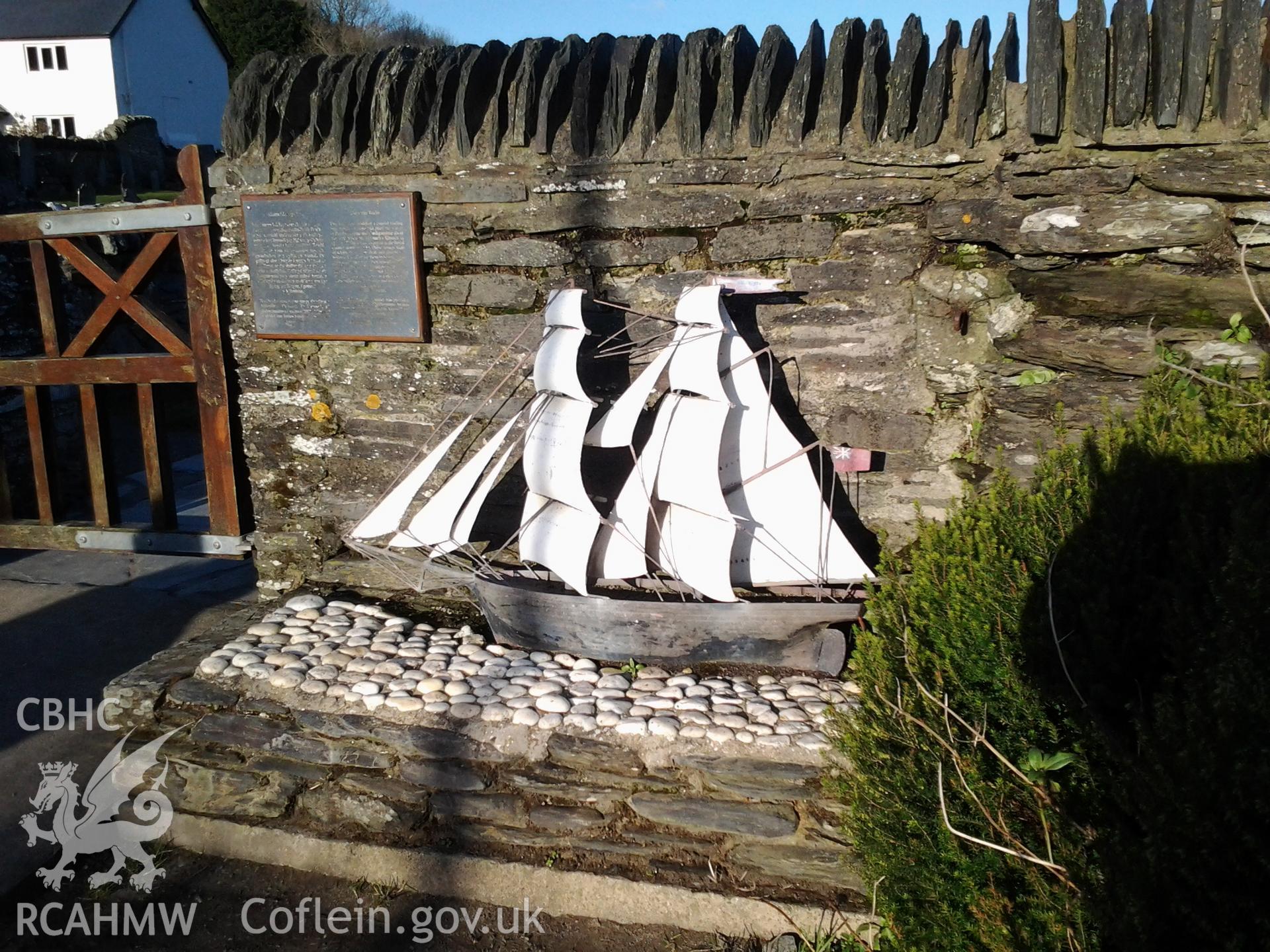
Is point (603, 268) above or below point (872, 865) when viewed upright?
above

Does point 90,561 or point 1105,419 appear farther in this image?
point 90,561

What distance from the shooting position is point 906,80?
3.91m

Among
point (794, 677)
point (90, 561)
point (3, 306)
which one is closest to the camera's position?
point (794, 677)

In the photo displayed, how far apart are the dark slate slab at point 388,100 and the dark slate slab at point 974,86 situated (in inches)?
99.0

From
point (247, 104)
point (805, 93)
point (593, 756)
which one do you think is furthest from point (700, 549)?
point (247, 104)

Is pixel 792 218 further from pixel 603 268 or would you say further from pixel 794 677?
pixel 794 677

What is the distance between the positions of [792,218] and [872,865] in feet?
8.86

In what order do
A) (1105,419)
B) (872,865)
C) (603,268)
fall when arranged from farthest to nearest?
(603,268)
(1105,419)
(872,865)

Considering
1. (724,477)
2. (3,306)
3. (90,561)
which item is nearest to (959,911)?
(724,477)

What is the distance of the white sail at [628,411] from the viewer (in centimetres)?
395

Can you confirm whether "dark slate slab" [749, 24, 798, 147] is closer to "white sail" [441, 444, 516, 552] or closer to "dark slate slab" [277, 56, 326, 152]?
"white sail" [441, 444, 516, 552]

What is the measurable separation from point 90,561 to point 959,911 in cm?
682

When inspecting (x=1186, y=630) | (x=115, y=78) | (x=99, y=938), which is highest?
(x=115, y=78)

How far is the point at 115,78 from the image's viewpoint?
92.2 ft
